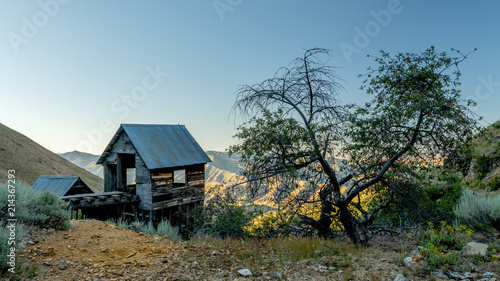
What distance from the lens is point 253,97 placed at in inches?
333

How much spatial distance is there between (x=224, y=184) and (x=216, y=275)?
479cm

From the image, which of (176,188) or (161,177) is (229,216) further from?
(176,188)

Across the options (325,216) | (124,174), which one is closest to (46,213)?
(325,216)

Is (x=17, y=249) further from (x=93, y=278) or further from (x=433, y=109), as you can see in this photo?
(x=433, y=109)

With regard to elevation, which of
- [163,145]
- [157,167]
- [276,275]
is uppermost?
[163,145]

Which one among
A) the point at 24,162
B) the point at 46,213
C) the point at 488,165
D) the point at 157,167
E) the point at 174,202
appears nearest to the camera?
the point at 46,213

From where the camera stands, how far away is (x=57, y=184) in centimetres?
1527

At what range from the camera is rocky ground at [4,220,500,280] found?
17.0 feet

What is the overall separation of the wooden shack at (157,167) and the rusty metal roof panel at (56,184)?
194cm

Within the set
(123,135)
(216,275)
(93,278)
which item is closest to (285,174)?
(216,275)

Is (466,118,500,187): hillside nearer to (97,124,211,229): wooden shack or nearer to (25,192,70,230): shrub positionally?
(97,124,211,229): wooden shack

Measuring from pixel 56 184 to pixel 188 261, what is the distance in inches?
514

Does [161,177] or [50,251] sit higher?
[161,177]

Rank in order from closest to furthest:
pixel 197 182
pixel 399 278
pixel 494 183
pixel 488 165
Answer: pixel 399 278 < pixel 494 183 < pixel 488 165 < pixel 197 182
